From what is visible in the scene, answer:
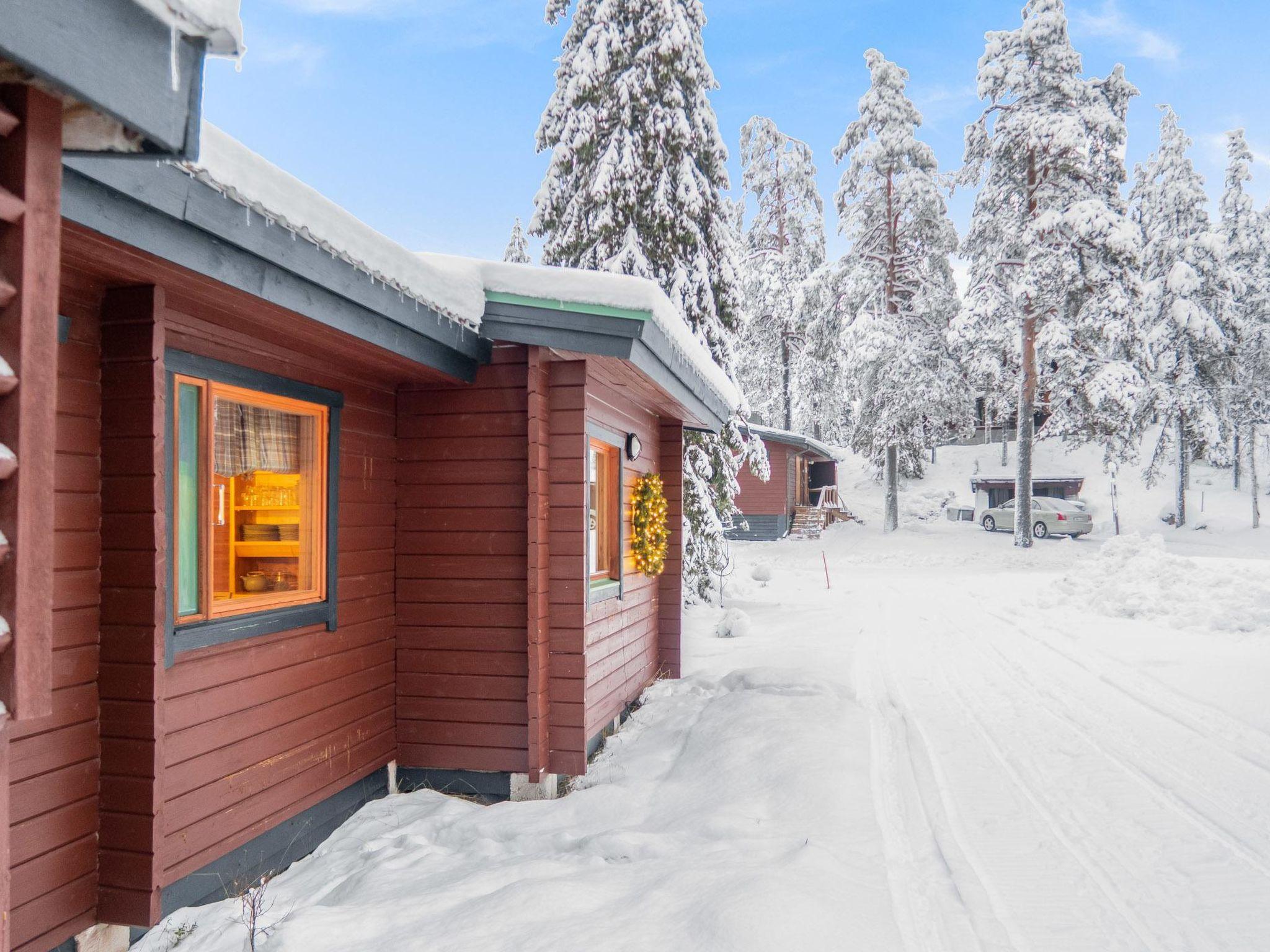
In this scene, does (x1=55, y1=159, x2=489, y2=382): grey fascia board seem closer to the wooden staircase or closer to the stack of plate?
the stack of plate

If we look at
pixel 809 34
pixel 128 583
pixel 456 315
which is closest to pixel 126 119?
pixel 128 583

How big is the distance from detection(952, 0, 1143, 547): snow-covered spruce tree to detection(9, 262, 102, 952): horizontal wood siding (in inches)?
775

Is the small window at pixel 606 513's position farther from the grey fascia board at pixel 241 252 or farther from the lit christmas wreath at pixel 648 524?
the grey fascia board at pixel 241 252

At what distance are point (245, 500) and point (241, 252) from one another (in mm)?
1579

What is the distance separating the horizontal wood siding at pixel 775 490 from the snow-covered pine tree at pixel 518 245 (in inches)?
512

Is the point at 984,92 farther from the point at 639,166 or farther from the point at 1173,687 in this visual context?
the point at 1173,687

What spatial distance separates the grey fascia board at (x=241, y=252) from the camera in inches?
88.9

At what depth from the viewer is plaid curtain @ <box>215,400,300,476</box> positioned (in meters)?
3.71

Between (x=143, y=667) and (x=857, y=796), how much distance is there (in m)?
3.60

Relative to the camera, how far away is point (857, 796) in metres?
4.24

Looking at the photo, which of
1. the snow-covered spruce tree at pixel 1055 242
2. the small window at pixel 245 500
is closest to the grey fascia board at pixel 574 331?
the small window at pixel 245 500

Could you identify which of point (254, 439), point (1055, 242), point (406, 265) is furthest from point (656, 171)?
point (1055, 242)

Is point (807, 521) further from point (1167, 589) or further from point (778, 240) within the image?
point (1167, 589)

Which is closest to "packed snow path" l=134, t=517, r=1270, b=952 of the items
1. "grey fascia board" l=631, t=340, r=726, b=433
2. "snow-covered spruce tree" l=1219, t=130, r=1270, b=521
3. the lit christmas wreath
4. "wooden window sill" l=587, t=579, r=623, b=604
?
"wooden window sill" l=587, t=579, r=623, b=604
